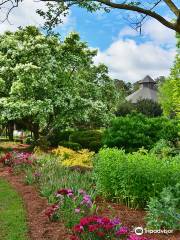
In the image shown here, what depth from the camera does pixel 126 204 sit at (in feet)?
30.4

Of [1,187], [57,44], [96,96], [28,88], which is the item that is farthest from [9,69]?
[1,187]

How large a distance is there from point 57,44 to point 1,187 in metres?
14.7

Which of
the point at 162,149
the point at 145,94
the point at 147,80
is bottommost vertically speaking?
the point at 162,149

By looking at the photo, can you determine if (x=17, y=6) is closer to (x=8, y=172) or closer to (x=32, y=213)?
(x=32, y=213)

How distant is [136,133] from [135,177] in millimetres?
7469

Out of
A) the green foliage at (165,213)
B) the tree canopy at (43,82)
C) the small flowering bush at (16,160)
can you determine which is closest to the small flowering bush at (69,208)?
the green foliage at (165,213)

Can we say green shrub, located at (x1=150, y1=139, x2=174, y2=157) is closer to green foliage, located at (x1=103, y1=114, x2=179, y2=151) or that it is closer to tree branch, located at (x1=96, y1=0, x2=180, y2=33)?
green foliage, located at (x1=103, y1=114, x2=179, y2=151)

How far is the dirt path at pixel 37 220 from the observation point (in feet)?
24.0

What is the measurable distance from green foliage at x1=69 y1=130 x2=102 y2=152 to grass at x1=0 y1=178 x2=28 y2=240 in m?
13.9

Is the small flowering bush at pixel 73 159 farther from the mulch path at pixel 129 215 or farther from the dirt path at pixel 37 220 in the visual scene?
the mulch path at pixel 129 215

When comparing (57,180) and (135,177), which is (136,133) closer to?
(57,180)

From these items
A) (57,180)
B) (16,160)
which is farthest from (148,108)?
(57,180)

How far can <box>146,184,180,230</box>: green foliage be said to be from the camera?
7363 millimetres

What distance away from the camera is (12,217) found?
846 cm
